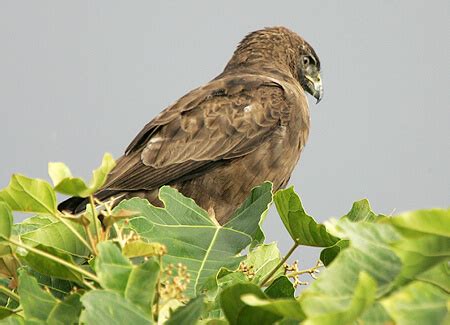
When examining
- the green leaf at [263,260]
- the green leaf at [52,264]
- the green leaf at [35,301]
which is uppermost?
the green leaf at [52,264]

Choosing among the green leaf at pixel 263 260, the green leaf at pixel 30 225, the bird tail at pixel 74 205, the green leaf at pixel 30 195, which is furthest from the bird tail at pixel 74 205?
the green leaf at pixel 30 195

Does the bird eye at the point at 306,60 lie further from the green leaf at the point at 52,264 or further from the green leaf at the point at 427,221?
the green leaf at the point at 427,221

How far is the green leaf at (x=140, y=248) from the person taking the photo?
Answer: 1.21 metres

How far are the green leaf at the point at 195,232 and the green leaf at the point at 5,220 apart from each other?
0.81ft

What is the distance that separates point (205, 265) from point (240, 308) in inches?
15.9

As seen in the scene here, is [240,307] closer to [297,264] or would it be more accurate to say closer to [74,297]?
[74,297]

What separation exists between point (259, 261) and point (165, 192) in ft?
1.46

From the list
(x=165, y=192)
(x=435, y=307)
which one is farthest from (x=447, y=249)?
(x=165, y=192)

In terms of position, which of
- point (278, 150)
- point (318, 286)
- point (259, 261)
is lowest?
point (278, 150)

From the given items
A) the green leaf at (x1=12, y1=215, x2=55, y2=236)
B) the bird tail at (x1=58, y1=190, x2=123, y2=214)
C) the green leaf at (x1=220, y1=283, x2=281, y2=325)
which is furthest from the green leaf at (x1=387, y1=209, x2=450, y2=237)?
the bird tail at (x1=58, y1=190, x2=123, y2=214)

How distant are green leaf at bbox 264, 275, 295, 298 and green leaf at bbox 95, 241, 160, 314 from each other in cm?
42

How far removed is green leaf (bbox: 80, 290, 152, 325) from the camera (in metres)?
1.02

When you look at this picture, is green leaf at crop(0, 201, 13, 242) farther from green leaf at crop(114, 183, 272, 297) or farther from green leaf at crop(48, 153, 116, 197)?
green leaf at crop(114, 183, 272, 297)

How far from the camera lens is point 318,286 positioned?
853mm
